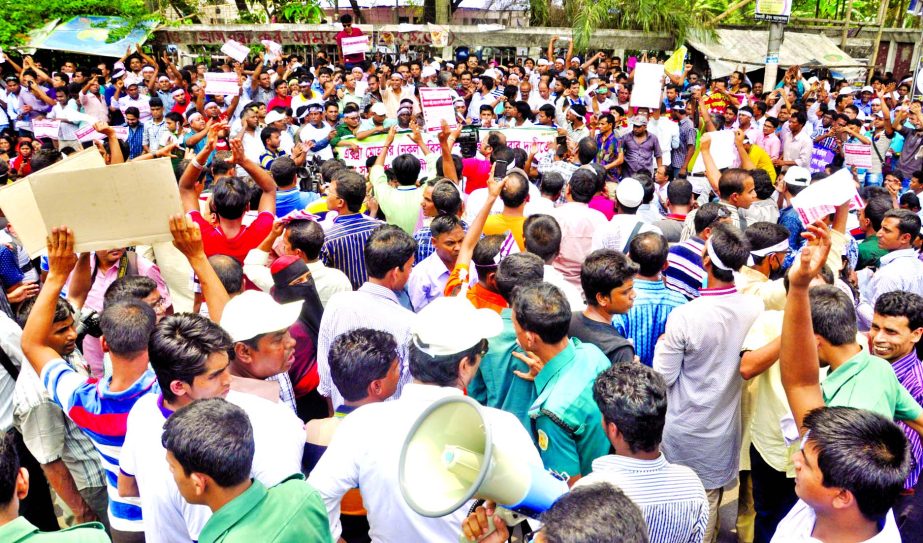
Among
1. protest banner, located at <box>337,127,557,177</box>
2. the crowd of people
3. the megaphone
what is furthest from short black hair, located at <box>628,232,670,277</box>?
protest banner, located at <box>337,127,557,177</box>

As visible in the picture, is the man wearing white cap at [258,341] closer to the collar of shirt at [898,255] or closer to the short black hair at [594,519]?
the short black hair at [594,519]

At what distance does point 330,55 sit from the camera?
18578 millimetres

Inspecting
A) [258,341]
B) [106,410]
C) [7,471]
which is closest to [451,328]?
[258,341]

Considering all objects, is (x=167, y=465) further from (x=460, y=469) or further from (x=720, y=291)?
(x=720, y=291)

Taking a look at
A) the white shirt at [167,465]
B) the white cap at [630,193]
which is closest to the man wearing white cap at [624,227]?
the white cap at [630,193]

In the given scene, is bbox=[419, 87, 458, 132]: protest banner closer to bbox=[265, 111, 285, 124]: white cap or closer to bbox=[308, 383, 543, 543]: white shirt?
bbox=[265, 111, 285, 124]: white cap

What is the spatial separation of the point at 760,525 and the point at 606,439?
1290 mm

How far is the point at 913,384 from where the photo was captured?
3293 millimetres

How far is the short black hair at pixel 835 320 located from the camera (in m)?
2.96

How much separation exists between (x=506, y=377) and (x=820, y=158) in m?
8.01

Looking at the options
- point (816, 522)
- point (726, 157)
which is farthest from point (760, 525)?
point (726, 157)

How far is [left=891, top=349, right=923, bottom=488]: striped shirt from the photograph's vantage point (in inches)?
124

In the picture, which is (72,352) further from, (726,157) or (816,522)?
(726,157)

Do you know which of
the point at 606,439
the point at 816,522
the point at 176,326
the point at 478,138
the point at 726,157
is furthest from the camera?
the point at 478,138
